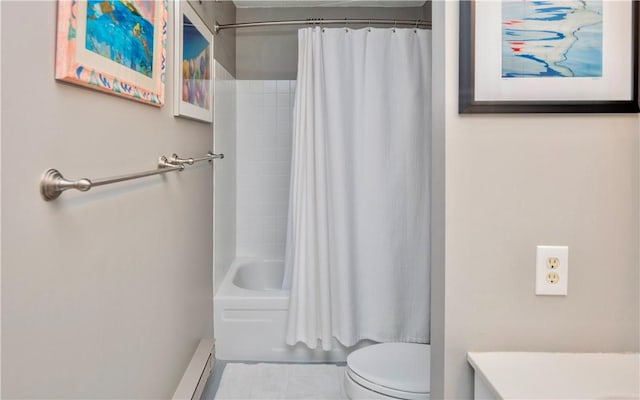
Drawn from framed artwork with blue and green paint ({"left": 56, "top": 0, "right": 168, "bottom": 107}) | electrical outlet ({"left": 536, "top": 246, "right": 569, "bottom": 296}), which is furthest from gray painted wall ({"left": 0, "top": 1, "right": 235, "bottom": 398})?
electrical outlet ({"left": 536, "top": 246, "right": 569, "bottom": 296})

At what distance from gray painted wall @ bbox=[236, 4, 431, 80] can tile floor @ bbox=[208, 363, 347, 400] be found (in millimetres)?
1894

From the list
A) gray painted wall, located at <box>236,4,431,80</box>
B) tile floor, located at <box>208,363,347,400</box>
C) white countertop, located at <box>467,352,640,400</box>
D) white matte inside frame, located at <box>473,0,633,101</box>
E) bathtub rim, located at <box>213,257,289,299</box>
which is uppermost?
gray painted wall, located at <box>236,4,431,80</box>

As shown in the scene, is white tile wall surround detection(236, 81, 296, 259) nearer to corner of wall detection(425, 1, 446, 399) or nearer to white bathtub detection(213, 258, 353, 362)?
white bathtub detection(213, 258, 353, 362)

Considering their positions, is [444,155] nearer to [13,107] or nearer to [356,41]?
[13,107]

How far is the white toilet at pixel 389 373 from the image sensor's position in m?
1.96

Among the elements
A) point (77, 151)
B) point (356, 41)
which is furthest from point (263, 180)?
point (77, 151)

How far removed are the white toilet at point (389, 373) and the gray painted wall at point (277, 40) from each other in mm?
2105

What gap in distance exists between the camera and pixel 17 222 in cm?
100

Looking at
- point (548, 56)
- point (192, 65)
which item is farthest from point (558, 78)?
point (192, 65)

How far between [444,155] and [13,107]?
841 millimetres

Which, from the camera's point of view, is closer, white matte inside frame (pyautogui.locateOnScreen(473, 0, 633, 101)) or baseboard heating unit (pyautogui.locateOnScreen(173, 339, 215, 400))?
white matte inside frame (pyautogui.locateOnScreen(473, 0, 633, 101))

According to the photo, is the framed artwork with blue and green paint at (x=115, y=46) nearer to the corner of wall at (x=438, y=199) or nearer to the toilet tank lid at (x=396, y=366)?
the corner of wall at (x=438, y=199)

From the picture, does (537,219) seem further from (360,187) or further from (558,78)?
(360,187)

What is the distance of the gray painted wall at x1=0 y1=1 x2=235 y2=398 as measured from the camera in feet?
3.27
